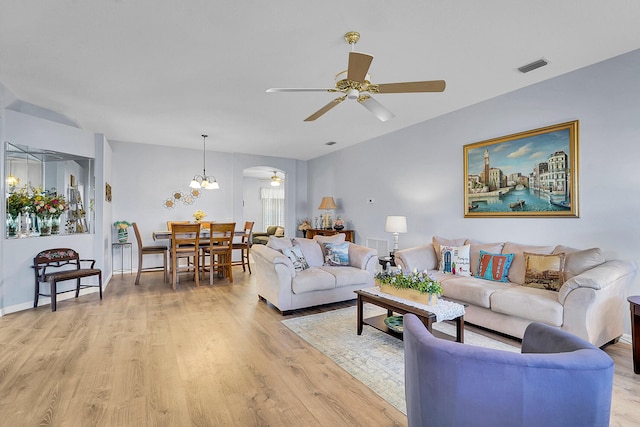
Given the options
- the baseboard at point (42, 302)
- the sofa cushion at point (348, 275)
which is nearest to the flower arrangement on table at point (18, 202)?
the baseboard at point (42, 302)

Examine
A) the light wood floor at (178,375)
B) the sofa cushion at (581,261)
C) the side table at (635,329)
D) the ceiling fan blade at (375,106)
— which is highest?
the ceiling fan blade at (375,106)

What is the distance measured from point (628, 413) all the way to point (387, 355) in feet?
4.99

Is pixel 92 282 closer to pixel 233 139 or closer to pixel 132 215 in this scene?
pixel 132 215

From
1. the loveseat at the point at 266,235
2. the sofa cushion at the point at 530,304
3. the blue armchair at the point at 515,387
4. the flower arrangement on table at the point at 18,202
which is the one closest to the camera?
the blue armchair at the point at 515,387

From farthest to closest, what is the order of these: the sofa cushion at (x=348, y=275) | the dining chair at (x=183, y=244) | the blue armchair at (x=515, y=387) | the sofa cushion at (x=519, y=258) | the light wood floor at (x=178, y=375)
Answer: the dining chair at (x=183, y=244) → the sofa cushion at (x=348, y=275) → the sofa cushion at (x=519, y=258) → the light wood floor at (x=178, y=375) → the blue armchair at (x=515, y=387)

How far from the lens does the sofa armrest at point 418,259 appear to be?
4043 mm

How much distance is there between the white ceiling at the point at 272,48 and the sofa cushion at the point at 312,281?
221 centimetres

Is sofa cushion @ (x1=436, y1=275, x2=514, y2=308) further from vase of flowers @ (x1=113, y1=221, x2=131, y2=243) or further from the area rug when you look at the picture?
vase of flowers @ (x1=113, y1=221, x2=131, y2=243)

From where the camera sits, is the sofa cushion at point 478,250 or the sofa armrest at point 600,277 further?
the sofa cushion at point 478,250

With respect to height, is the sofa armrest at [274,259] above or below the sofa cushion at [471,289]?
above

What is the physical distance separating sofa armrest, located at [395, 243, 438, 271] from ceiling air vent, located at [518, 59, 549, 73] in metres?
2.30

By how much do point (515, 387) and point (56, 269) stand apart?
551cm

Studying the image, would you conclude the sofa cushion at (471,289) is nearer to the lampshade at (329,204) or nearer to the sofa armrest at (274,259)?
the sofa armrest at (274,259)

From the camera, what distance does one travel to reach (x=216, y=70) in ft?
10.7
